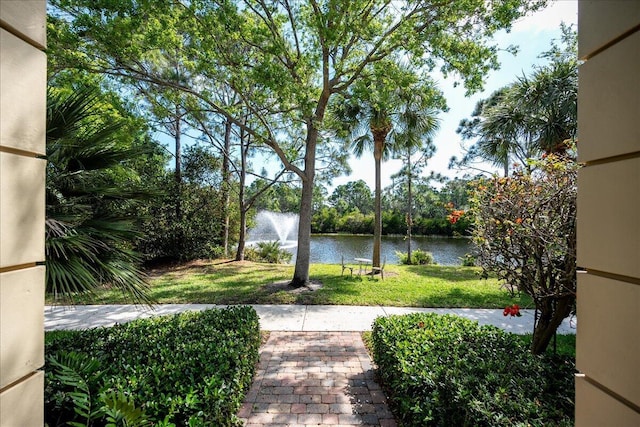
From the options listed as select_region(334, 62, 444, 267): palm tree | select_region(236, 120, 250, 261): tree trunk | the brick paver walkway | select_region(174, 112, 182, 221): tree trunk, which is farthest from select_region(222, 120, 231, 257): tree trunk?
the brick paver walkway

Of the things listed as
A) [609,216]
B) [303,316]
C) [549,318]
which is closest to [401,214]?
[303,316]

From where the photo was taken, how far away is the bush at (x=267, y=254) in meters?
14.6

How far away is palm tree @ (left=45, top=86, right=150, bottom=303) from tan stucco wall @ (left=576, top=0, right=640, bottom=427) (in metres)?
3.11

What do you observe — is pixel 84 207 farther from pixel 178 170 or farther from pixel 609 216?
pixel 178 170

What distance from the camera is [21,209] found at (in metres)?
1.14

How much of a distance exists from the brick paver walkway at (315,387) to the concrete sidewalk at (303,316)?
0.79 meters

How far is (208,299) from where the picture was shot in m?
7.36

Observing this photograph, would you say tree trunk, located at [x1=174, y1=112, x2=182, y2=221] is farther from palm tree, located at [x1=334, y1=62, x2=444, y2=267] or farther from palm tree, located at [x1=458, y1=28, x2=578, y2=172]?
palm tree, located at [x1=458, y1=28, x2=578, y2=172]

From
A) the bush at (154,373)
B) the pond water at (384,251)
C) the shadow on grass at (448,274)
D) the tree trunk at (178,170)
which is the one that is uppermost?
the tree trunk at (178,170)

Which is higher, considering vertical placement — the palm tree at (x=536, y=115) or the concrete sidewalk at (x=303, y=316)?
the palm tree at (x=536, y=115)

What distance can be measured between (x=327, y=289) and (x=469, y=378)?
5.93 m

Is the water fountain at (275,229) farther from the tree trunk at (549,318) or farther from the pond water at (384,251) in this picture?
the tree trunk at (549,318)

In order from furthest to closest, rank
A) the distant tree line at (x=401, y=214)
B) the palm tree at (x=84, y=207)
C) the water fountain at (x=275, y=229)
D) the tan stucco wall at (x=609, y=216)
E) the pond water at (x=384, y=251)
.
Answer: the distant tree line at (x=401, y=214), the water fountain at (x=275, y=229), the pond water at (x=384, y=251), the palm tree at (x=84, y=207), the tan stucco wall at (x=609, y=216)

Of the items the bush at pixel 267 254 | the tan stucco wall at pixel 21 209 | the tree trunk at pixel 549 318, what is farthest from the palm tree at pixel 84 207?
the bush at pixel 267 254
